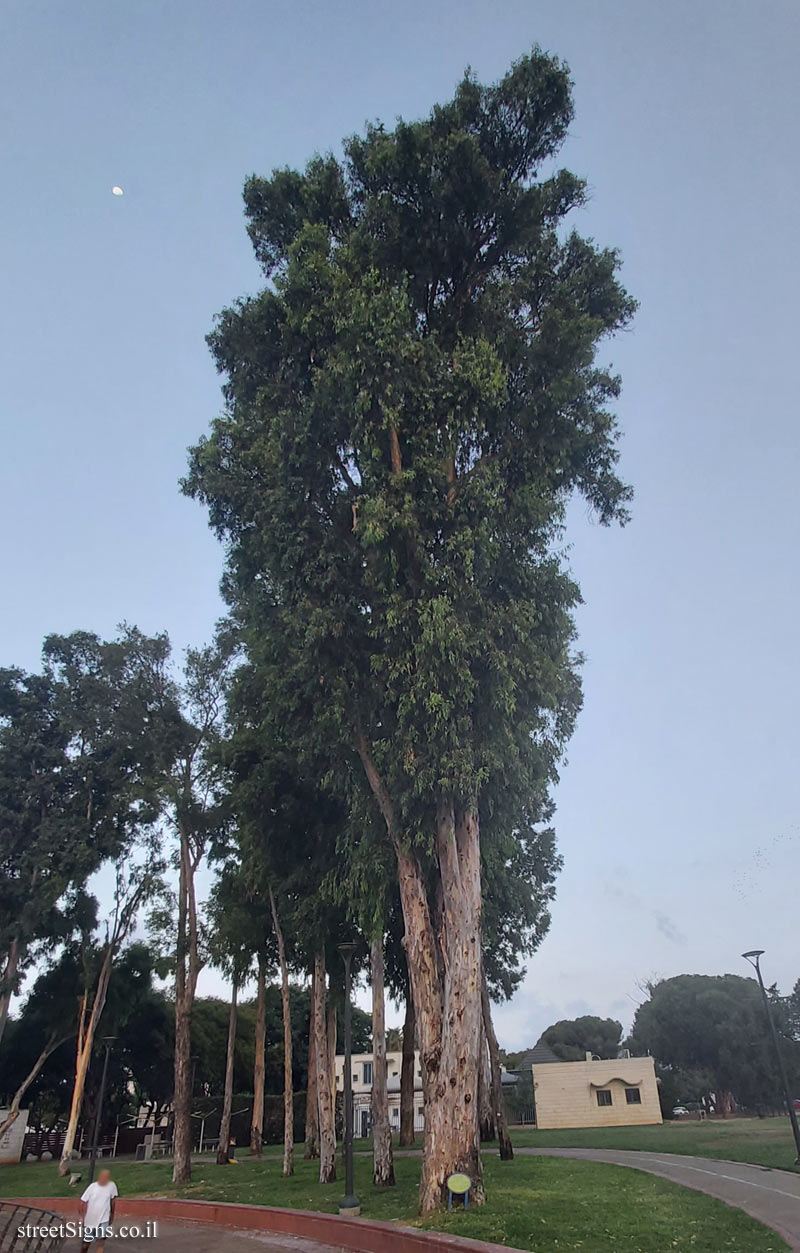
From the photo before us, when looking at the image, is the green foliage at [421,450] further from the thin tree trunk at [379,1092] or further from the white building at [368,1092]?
the white building at [368,1092]

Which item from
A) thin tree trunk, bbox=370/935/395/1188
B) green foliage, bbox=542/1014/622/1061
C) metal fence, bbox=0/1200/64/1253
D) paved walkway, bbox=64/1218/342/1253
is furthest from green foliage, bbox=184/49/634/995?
green foliage, bbox=542/1014/622/1061

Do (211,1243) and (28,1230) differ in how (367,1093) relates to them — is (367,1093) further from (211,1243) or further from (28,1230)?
(28,1230)

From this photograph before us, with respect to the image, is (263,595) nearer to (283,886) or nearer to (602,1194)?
(283,886)

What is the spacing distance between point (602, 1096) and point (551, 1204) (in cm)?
3932

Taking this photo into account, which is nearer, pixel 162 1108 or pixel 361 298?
pixel 361 298

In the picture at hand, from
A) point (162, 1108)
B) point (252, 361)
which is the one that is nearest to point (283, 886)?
point (252, 361)

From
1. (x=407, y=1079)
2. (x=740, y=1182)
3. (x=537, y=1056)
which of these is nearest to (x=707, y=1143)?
(x=407, y=1079)

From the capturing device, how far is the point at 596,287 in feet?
52.6

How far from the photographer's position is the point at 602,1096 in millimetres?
46031

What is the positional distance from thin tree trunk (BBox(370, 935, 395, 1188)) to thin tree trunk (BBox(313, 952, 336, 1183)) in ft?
4.17

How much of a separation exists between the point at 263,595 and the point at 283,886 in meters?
8.94

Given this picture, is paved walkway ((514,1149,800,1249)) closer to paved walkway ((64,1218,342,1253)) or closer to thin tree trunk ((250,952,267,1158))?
paved walkway ((64,1218,342,1253))

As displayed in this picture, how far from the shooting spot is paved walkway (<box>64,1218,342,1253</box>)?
11.9 metres

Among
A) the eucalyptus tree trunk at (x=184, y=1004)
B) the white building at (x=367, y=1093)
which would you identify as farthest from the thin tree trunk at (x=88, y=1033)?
the white building at (x=367, y=1093)
